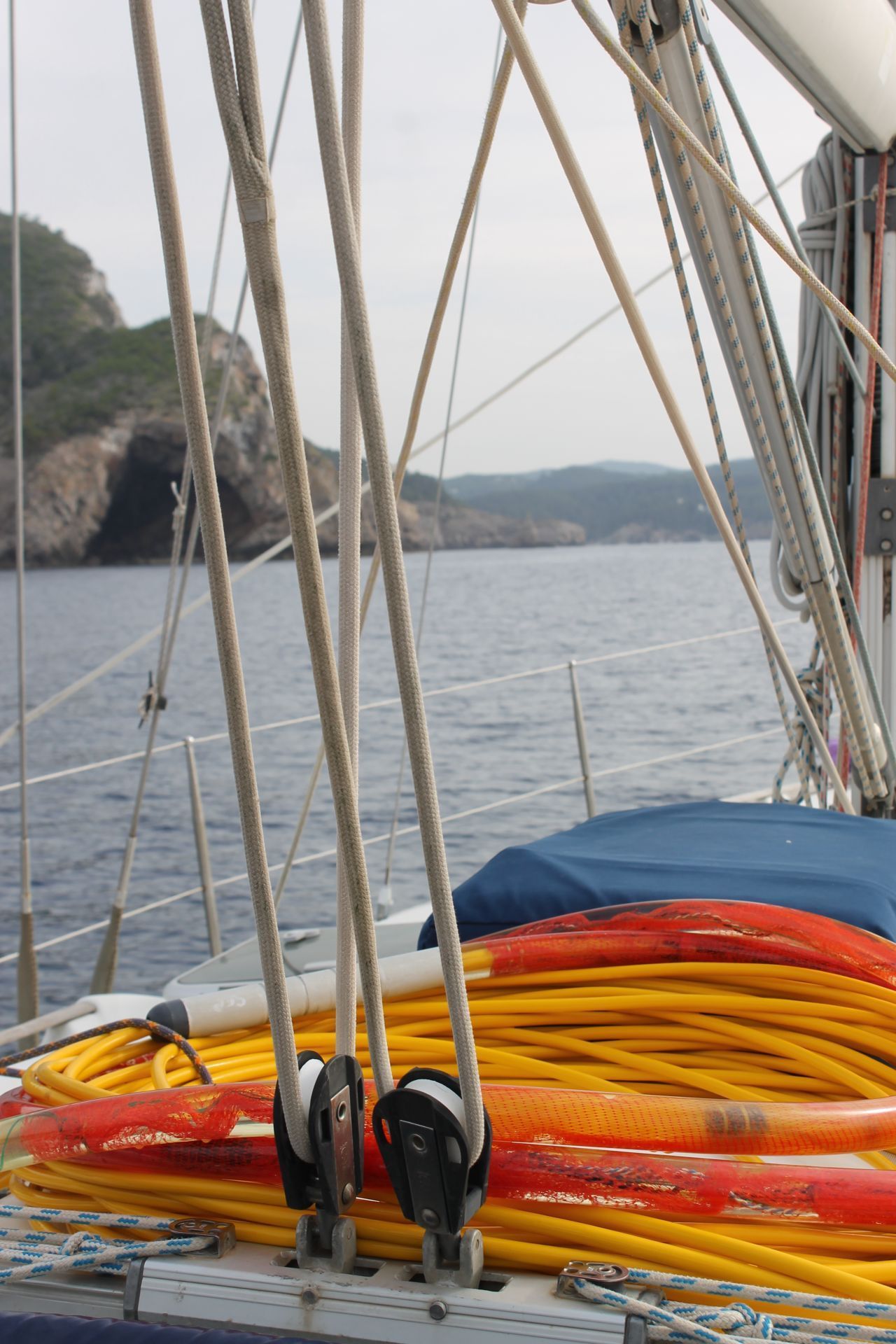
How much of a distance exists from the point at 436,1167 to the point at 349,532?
18.0 inches

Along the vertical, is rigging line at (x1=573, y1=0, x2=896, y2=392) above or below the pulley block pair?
above

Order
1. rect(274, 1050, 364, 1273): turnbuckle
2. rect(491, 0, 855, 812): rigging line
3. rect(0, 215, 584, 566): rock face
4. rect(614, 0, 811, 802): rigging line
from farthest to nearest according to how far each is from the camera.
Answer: rect(0, 215, 584, 566): rock face
rect(614, 0, 811, 802): rigging line
rect(491, 0, 855, 812): rigging line
rect(274, 1050, 364, 1273): turnbuckle

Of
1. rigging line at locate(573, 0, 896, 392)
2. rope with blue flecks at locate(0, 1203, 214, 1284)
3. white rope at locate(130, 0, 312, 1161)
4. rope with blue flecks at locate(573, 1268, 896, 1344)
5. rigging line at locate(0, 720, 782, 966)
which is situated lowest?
rigging line at locate(0, 720, 782, 966)

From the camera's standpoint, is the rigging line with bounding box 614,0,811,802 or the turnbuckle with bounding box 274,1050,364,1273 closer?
the turnbuckle with bounding box 274,1050,364,1273

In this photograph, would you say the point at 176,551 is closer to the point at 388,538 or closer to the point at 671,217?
the point at 671,217

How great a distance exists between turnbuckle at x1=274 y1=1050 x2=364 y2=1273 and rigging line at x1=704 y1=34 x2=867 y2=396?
111cm

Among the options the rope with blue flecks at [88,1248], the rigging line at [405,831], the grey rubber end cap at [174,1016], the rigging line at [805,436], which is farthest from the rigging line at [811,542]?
the rope with blue flecks at [88,1248]

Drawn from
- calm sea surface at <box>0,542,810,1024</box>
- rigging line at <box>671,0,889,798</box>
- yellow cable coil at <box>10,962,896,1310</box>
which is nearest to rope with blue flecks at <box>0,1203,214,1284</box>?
yellow cable coil at <box>10,962,896,1310</box>

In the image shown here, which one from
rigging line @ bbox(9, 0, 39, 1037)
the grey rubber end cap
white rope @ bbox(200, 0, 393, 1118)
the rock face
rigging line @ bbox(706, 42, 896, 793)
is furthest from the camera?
the rock face

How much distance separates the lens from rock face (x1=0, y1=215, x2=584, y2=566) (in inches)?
1174

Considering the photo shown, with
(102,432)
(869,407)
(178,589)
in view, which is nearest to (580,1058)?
(869,407)

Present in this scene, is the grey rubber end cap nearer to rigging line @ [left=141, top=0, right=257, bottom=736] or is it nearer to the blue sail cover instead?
the blue sail cover

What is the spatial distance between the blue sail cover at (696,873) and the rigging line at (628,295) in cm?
32

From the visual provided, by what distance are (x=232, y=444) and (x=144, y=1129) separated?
120ft
